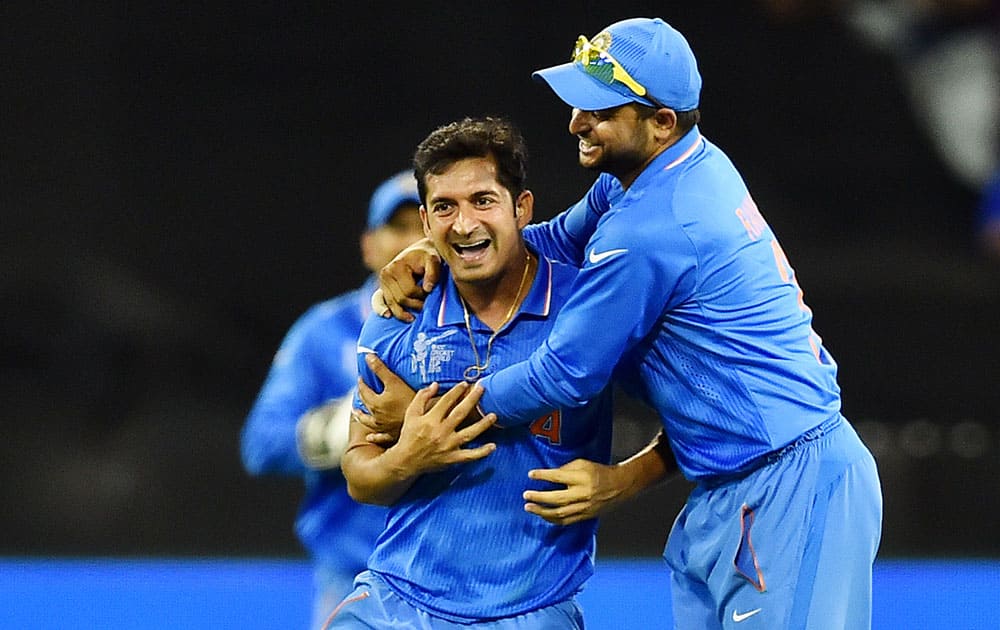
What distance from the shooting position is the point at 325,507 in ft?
14.9

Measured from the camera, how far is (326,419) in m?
4.52

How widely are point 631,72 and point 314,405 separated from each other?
184 cm

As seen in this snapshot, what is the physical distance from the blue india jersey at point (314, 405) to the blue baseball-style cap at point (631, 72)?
155cm

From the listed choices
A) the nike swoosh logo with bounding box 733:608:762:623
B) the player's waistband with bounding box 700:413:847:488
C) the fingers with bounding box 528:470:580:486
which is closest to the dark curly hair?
the fingers with bounding box 528:470:580:486

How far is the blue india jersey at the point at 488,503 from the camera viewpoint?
3240mm

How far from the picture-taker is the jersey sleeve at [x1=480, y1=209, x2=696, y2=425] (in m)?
3.11

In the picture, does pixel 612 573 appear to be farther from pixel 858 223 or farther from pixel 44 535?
pixel 44 535

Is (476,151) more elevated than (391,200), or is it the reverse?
(391,200)

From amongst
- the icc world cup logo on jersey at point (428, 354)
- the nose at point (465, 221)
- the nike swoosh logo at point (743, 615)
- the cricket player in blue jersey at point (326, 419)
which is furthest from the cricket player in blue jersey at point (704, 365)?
the cricket player in blue jersey at point (326, 419)

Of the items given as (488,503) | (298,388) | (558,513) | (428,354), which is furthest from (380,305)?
(298,388)

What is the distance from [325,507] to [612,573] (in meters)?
3.27

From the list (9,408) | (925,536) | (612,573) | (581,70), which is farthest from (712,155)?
(9,408)

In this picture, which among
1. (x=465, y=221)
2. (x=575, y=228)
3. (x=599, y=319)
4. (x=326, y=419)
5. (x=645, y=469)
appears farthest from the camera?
(x=326, y=419)

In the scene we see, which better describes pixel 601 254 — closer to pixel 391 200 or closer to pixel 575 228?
pixel 575 228
